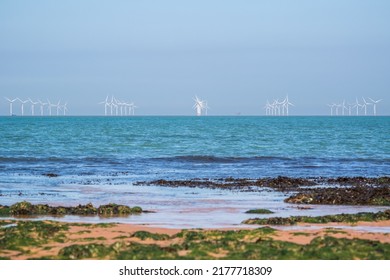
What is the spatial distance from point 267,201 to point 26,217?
8.51 m

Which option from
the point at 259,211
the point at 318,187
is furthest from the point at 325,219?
the point at 318,187

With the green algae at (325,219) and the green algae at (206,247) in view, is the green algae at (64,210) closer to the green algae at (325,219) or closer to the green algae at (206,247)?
the green algae at (325,219)

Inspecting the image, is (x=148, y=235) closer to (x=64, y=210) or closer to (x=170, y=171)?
(x=64, y=210)

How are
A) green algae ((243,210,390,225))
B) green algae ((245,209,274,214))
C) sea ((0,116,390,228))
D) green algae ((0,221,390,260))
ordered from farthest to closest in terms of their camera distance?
1. sea ((0,116,390,228))
2. green algae ((245,209,274,214))
3. green algae ((243,210,390,225))
4. green algae ((0,221,390,260))

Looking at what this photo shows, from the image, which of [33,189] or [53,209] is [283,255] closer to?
[53,209]

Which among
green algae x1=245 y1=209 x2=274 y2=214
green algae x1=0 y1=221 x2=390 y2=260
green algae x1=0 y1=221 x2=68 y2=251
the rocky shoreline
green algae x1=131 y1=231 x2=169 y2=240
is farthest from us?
the rocky shoreline

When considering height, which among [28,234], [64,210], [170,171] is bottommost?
[170,171]

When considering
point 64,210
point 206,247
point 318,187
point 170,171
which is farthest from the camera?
point 170,171

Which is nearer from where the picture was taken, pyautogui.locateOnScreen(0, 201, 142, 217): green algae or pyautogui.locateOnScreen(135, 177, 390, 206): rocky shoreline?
pyautogui.locateOnScreen(0, 201, 142, 217): green algae

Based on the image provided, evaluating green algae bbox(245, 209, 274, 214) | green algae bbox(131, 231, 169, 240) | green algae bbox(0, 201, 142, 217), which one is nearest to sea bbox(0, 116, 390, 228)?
green algae bbox(245, 209, 274, 214)

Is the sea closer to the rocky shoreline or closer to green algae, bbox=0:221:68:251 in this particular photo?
the rocky shoreline

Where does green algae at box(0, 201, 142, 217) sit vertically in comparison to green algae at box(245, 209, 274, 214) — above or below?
below

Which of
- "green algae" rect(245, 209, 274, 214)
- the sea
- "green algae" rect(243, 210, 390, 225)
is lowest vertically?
the sea

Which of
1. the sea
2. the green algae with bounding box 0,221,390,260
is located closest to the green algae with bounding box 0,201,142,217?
the sea
